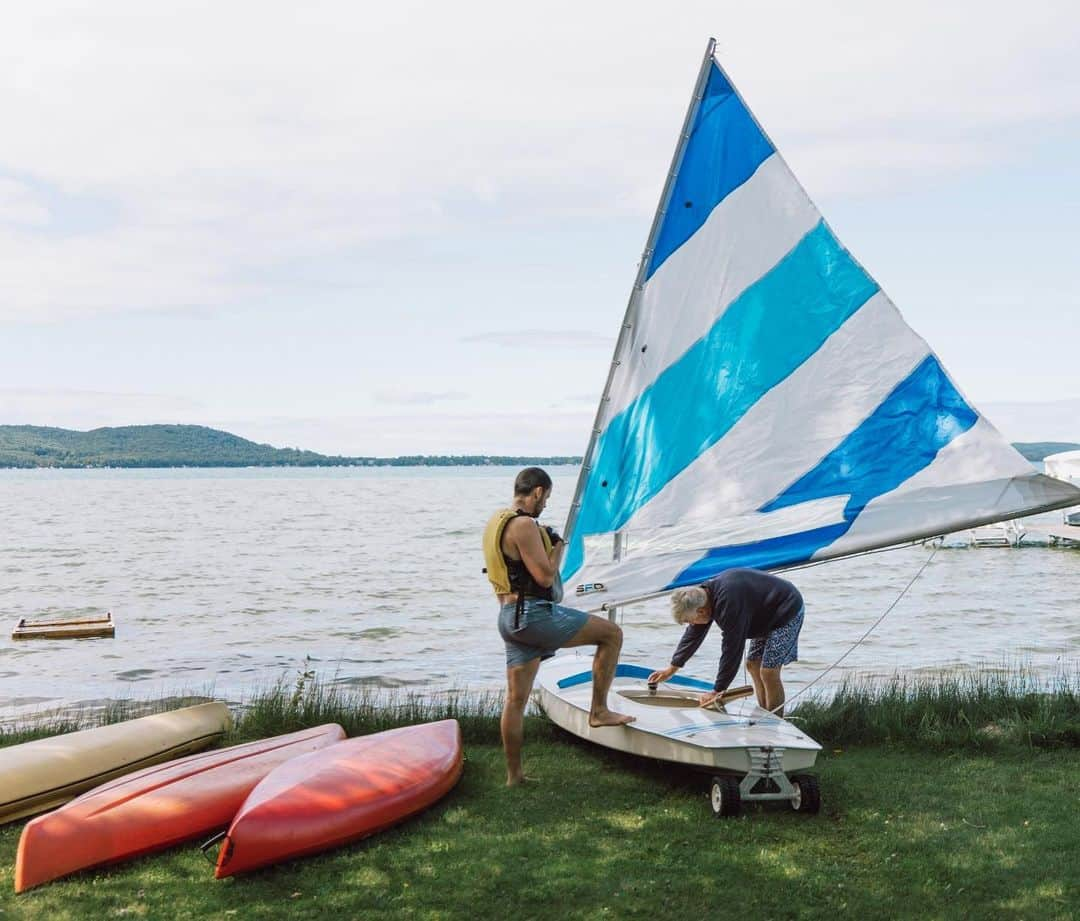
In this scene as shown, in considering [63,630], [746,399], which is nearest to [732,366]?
[746,399]

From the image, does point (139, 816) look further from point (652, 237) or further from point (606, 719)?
point (652, 237)

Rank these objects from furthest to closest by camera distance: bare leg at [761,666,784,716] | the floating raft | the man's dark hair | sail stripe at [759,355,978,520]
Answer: the floating raft, bare leg at [761,666,784,716], sail stripe at [759,355,978,520], the man's dark hair

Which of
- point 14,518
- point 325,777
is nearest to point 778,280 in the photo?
point 325,777

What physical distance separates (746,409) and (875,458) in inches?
36.3

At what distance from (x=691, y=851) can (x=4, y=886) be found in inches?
142

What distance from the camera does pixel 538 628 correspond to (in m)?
6.68

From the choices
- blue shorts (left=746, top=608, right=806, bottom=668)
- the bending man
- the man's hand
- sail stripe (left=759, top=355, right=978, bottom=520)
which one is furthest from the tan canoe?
→ sail stripe (left=759, top=355, right=978, bottom=520)

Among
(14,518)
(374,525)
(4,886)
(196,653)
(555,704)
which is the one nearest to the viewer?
(4,886)

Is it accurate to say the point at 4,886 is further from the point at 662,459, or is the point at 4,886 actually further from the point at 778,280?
the point at 778,280

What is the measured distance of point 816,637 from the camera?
17.4 m

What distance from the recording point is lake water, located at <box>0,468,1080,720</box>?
1448 cm

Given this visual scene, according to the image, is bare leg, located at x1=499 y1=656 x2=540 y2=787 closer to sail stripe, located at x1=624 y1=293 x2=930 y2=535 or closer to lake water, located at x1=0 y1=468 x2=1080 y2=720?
sail stripe, located at x1=624 y1=293 x2=930 y2=535

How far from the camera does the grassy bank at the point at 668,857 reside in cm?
514

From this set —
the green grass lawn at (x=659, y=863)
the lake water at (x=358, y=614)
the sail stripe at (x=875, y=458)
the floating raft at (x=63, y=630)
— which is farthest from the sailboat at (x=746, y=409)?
the floating raft at (x=63, y=630)
